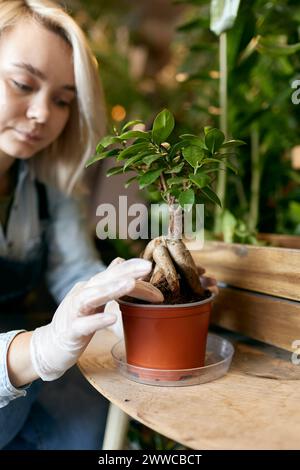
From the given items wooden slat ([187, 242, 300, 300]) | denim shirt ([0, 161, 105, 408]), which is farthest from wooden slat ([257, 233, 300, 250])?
denim shirt ([0, 161, 105, 408])

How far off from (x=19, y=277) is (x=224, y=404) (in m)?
0.69

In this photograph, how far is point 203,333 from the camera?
0.76 meters

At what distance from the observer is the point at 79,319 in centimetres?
67

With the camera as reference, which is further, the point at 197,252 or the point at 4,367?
the point at 197,252

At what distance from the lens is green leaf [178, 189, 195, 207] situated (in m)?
0.68

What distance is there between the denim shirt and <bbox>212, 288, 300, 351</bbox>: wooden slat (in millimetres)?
346

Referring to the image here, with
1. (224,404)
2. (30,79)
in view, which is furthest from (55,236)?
(224,404)

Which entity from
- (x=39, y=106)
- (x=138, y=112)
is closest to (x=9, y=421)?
(x=39, y=106)

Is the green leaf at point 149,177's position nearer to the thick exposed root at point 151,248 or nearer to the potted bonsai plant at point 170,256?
the potted bonsai plant at point 170,256

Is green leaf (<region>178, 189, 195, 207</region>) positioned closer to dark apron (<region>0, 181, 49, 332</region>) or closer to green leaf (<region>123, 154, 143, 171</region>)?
green leaf (<region>123, 154, 143, 171</region>)

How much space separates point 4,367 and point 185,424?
29cm

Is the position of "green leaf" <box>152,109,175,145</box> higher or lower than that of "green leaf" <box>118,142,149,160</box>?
higher

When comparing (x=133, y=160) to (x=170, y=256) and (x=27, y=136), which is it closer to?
(x=170, y=256)
